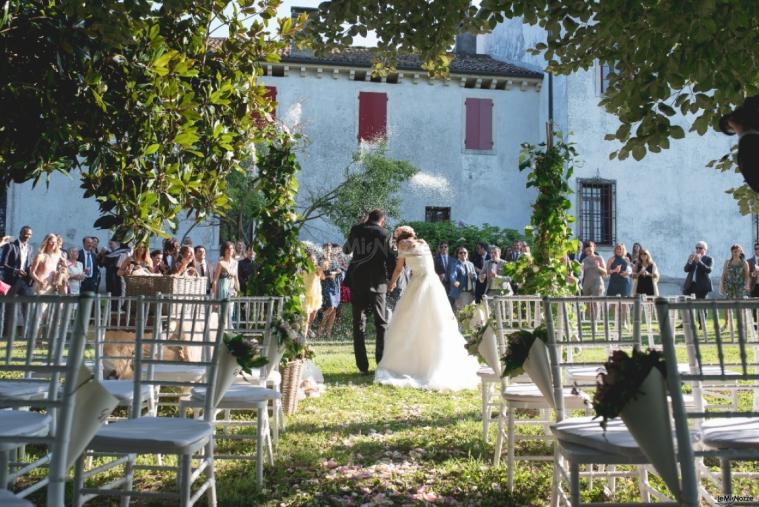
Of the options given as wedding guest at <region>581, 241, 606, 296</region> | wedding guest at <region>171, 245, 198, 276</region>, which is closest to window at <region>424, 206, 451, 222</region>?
wedding guest at <region>581, 241, 606, 296</region>

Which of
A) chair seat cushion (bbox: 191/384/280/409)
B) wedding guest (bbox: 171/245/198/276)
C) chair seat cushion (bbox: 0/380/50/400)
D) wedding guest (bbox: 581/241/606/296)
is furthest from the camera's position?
wedding guest (bbox: 581/241/606/296)

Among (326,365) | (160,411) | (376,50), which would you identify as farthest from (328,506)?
(326,365)

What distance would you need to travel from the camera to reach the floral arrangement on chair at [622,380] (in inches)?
89.6

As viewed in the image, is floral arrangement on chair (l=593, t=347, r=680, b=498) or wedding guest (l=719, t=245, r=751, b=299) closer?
floral arrangement on chair (l=593, t=347, r=680, b=498)

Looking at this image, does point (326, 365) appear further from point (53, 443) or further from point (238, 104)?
point (53, 443)

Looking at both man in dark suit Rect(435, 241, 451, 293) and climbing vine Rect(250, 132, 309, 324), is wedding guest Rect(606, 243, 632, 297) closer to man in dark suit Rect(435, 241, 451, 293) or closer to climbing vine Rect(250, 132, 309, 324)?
man in dark suit Rect(435, 241, 451, 293)

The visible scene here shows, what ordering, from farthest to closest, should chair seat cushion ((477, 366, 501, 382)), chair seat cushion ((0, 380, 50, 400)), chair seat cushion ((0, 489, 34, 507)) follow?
chair seat cushion ((477, 366, 501, 382))
chair seat cushion ((0, 380, 50, 400))
chair seat cushion ((0, 489, 34, 507))

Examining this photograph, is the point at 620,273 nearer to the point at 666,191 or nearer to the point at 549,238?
the point at 666,191

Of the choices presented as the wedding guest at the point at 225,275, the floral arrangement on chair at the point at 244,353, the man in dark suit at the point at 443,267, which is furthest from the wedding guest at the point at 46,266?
the floral arrangement on chair at the point at 244,353

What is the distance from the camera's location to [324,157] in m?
20.5

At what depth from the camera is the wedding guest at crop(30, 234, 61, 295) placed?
11.1 metres

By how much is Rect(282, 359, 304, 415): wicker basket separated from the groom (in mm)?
2352

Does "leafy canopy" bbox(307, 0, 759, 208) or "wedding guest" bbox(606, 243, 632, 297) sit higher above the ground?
"leafy canopy" bbox(307, 0, 759, 208)

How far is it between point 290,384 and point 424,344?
7.72ft
